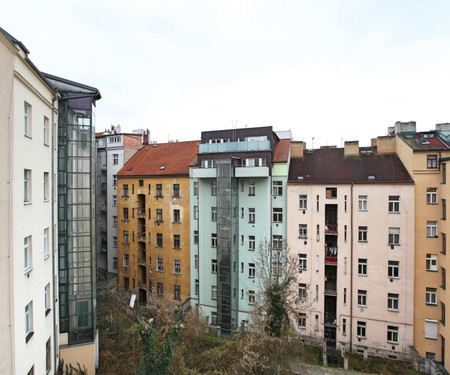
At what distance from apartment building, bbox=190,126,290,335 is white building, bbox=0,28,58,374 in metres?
13.9

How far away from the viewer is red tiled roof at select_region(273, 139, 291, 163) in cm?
2589

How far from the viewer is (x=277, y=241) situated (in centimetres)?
2602

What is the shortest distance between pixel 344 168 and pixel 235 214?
11.1 meters

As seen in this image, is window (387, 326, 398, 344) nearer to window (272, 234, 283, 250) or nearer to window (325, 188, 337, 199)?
window (272, 234, 283, 250)

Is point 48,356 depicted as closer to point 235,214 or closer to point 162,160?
point 235,214

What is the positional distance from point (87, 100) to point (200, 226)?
15.7 meters

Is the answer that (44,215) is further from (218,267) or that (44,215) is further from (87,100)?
(218,267)

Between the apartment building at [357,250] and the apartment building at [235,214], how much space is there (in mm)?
2102

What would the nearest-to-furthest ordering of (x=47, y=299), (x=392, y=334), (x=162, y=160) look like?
(x=47, y=299)
(x=392, y=334)
(x=162, y=160)

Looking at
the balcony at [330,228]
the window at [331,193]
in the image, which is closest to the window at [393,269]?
the balcony at [330,228]

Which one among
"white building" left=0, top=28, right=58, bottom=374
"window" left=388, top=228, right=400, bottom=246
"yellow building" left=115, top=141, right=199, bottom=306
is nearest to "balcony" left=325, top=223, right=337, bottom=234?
"window" left=388, top=228, right=400, bottom=246

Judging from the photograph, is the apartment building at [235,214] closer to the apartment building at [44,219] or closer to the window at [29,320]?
the apartment building at [44,219]

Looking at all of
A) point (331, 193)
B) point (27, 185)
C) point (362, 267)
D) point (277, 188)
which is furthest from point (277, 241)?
point (27, 185)

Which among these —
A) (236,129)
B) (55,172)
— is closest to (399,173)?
(236,129)
